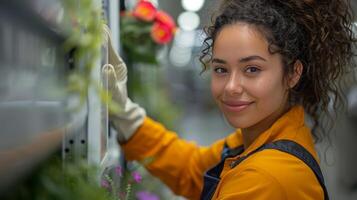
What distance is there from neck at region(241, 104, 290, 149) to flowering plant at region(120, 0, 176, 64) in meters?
0.66

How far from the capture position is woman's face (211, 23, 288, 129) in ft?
3.98

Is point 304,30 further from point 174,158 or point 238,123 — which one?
point 174,158

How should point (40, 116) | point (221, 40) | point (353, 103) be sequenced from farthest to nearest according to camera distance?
point (353, 103) < point (221, 40) < point (40, 116)

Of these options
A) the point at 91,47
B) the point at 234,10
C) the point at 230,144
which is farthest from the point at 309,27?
the point at 91,47

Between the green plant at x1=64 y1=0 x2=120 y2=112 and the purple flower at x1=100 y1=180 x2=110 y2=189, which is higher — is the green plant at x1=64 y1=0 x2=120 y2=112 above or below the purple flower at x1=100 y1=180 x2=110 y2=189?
above

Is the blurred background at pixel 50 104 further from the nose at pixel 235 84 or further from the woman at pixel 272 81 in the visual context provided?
the nose at pixel 235 84

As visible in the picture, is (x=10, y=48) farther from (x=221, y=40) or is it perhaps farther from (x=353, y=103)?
(x=353, y=103)

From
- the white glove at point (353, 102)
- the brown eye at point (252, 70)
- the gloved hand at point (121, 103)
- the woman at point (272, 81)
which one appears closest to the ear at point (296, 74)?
the woman at point (272, 81)

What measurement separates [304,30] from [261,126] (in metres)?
0.29

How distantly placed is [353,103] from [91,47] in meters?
2.12

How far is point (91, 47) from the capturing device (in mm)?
675

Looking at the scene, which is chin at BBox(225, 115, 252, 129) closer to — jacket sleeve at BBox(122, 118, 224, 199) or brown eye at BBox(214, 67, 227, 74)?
brown eye at BBox(214, 67, 227, 74)

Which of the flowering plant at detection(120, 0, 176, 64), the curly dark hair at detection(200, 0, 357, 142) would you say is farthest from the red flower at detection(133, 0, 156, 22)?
the curly dark hair at detection(200, 0, 357, 142)

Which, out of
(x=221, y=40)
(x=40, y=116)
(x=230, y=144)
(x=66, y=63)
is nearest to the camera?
(x=40, y=116)
